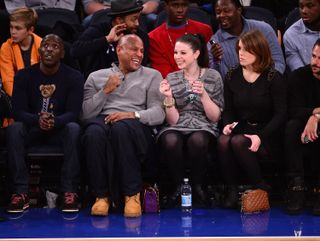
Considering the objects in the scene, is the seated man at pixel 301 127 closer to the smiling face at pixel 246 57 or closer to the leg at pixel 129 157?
the smiling face at pixel 246 57

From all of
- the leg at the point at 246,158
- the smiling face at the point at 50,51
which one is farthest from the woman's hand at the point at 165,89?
the smiling face at the point at 50,51

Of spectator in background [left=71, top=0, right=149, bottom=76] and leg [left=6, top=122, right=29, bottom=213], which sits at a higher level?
spectator in background [left=71, top=0, right=149, bottom=76]

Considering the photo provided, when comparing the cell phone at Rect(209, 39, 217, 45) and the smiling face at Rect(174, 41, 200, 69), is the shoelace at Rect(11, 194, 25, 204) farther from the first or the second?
the cell phone at Rect(209, 39, 217, 45)

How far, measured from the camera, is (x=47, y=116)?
489cm

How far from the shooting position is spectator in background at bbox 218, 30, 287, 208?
4836 mm

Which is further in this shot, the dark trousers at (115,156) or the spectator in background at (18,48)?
the spectator in background at (18,48)

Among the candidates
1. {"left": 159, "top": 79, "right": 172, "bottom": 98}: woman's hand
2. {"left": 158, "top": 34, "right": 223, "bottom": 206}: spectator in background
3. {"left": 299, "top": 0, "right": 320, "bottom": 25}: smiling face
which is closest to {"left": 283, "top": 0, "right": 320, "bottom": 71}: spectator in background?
{"left": 299, "top": 0, "right": 320, "bottom": 25}: smiling face

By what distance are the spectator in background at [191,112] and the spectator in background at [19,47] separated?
1.09m

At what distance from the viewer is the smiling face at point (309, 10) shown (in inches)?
214

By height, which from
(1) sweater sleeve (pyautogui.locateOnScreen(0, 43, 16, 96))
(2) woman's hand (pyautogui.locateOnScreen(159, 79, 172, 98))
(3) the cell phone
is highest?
(3) the cell phone

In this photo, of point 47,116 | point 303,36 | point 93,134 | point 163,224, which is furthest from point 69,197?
point 303,36

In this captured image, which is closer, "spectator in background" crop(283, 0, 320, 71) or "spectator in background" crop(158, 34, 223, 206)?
"spectator in background" crop(158, 34, 223, 206)

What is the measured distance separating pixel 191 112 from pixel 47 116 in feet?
3.17

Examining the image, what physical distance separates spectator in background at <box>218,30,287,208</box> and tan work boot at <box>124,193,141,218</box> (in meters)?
0.60
